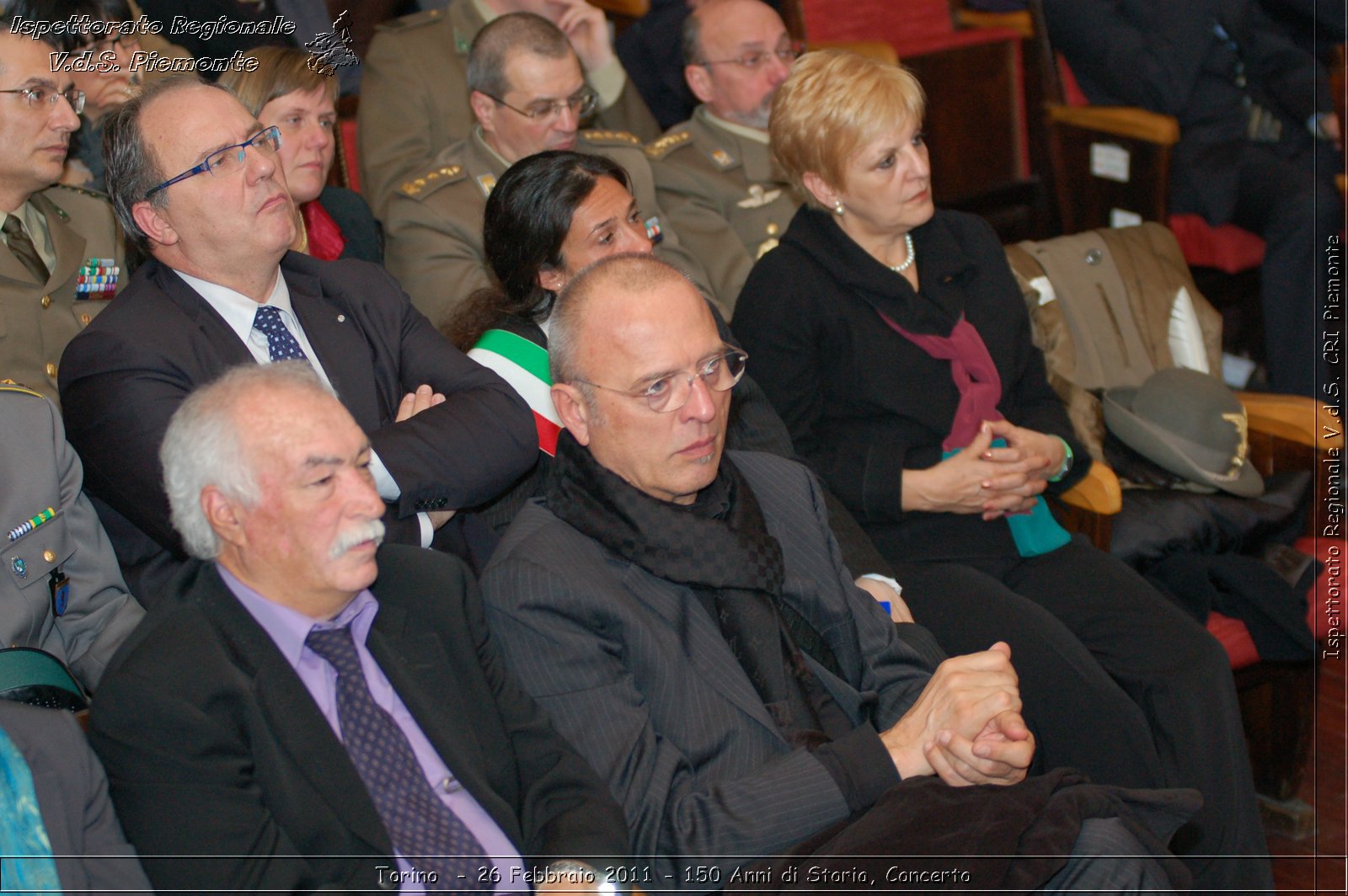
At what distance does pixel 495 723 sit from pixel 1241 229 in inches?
132

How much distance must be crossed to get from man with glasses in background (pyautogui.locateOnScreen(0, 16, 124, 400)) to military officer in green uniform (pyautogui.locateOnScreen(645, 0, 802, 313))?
1471 millimetres

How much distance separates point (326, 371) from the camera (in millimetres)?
2166

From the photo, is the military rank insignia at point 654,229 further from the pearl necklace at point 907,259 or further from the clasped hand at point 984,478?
the clasped hand at point 984,478

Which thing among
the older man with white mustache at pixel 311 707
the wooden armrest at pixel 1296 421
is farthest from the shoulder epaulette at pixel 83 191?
the wooden armrest at pixel 1296 421

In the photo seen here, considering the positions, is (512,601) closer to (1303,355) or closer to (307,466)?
(307,466)

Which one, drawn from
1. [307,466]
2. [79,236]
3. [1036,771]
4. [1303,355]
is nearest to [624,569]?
[307,466]

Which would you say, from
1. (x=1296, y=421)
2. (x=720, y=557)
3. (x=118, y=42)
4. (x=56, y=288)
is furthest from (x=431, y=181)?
(x=1296, y=421)

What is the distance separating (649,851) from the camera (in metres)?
1.71

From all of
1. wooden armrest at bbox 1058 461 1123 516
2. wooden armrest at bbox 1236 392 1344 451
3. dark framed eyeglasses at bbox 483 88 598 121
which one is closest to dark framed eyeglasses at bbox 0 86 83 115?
dark framed eyeglasses at bbox 483 88 598 121

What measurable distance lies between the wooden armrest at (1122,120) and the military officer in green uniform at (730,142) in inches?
40.6

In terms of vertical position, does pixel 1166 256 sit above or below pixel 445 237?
below

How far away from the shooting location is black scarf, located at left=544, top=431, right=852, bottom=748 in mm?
1838

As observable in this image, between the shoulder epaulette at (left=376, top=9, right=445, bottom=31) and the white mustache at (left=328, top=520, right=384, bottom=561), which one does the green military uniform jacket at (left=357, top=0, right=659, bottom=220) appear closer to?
the shoulder epaulette at (left=376, top=9, right=445, bottom=31)

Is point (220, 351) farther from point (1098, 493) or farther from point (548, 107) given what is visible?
point (1098, 493)
